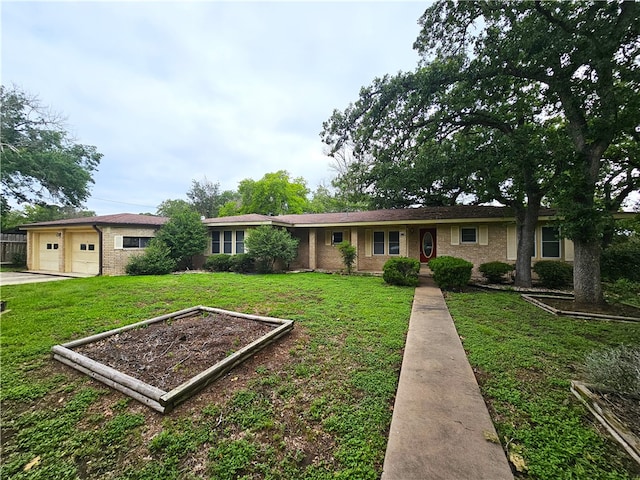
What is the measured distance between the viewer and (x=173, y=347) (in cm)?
366

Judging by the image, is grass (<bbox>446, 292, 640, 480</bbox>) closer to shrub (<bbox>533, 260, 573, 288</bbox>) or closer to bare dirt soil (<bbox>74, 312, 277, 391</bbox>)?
bare dirt soil (<bbox>74, 312, 277, 391</bbox>)

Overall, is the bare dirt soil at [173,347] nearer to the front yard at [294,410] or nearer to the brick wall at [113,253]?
the front yard at [294,410]

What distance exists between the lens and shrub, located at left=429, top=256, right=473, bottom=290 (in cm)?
829

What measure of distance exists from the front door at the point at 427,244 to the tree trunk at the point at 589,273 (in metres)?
5.69

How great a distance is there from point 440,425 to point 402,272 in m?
7.63

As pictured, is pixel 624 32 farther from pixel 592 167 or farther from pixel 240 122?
pixel 240 122

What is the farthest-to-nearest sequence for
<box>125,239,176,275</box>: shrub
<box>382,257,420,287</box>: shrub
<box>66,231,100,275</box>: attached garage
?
1. <box>66,231,100,275</box>: attached garage
2. <box>125,239,176,275</box>: shrub
3. <box>382,257,420,287</box>: shrub

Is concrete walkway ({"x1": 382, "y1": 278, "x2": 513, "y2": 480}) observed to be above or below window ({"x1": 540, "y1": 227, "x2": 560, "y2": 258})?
below

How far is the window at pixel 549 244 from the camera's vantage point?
9995 millimetres

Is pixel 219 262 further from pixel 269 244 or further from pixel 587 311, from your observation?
pixel 587 311

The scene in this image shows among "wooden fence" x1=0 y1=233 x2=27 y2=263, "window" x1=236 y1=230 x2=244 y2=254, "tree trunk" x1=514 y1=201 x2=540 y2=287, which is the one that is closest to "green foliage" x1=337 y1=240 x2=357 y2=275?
"window" x1=236 y1=230 x2=244 y2=254

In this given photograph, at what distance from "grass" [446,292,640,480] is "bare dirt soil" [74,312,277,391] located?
3181 mm

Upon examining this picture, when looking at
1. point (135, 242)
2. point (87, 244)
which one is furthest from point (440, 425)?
point (87, 244)

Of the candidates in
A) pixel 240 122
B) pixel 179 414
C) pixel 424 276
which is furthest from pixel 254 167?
pixel 179 414
